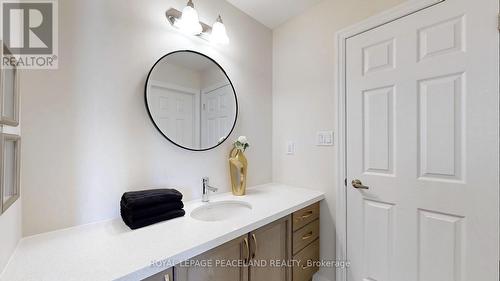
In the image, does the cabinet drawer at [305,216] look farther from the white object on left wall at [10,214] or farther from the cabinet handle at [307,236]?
the white object on left wall at [10,214]

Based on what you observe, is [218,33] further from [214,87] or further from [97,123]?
[97,123]

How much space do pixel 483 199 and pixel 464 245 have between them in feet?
0.85

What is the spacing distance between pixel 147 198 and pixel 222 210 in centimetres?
56

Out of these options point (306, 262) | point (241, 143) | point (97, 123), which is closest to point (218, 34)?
point (241, 143)

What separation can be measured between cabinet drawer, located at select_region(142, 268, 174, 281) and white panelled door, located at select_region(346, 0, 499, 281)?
1234 millimetres

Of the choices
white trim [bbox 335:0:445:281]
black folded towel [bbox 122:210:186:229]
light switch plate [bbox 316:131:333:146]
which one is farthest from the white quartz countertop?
light switch plate [bbox 316:131:333:146]

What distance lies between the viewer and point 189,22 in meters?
1.30

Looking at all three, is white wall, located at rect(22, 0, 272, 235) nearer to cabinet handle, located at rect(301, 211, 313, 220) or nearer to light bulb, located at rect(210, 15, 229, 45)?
light bulb, located at rect(210, 15, 229, 45)

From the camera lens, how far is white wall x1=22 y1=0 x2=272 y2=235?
3.01 ft

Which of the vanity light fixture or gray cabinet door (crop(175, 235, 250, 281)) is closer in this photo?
gray cabinet door (crop(175, 235, 250, 281))

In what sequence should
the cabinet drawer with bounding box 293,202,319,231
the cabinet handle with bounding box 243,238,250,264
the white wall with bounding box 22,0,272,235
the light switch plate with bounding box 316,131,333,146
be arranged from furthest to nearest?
1. the light switch plate with bounding box 316,131,333,146
2. the cabinet drawer with bounding box 293,202,319,231
3. the cabinet handle with bounding box 243,238,250,264
4. the white wall with bounding box 22,0,272,235

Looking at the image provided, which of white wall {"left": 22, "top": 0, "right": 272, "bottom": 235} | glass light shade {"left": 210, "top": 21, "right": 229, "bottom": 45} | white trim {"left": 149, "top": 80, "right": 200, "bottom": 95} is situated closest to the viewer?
white wall {"left": 22, "top": 0, "right": 272, "bottom": 235}

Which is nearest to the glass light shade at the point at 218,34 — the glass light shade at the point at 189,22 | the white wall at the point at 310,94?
the glass light shade at the point at 189,22

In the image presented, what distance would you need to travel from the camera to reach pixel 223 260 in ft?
3.08
